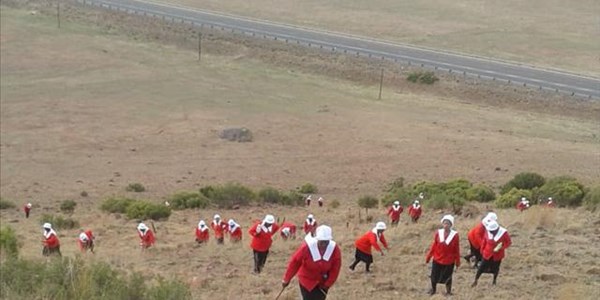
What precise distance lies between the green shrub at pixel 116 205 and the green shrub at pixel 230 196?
3.36 metres

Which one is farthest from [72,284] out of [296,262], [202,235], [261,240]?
[202,235]

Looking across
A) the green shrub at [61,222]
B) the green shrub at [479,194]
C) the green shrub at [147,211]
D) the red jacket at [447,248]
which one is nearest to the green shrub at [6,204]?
the green shrub at [61,222]

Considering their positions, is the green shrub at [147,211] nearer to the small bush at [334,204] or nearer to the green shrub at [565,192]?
the small bush at [334,204]

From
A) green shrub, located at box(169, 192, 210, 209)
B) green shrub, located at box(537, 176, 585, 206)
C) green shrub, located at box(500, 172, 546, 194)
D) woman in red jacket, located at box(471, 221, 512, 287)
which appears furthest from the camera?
green shrub, located at box(500, 172, 546, 194)

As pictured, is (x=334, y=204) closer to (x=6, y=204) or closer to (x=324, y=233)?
(x=6, y=204)

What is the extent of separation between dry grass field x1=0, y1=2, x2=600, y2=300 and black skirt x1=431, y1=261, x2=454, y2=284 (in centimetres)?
44

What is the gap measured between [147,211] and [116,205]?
2466 mm

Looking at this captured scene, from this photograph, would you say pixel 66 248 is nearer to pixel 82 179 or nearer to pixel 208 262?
pixel 208 262

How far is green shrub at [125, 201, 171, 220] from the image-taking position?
94.8 ft

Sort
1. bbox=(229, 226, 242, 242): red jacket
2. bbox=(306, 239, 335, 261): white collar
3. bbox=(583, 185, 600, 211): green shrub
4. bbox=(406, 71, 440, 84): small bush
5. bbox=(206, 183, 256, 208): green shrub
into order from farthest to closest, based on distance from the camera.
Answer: bbox=(406, 71, 440, 84): small bush
bbox=(206, 183, 256, 208): green shrub
bbox=(583, 185, 600, 211): green shrub
bbox=(229, 226, 242, 242): red jacket
bbox=(306, 239, 335, 261): white collar

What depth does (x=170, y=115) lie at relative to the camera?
162 feet

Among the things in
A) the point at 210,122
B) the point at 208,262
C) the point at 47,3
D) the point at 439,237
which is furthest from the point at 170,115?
the point at 47,3

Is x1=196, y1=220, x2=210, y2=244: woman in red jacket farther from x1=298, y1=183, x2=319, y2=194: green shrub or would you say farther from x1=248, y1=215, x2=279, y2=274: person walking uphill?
x1=298, y1=183, x2=319, y2=194: green shrub

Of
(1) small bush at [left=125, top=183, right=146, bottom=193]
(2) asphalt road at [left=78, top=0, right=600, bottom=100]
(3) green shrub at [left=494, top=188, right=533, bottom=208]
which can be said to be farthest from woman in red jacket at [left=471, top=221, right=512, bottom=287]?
(2) asphalt road at [left=78, top=0, right=600, bottom=100]
